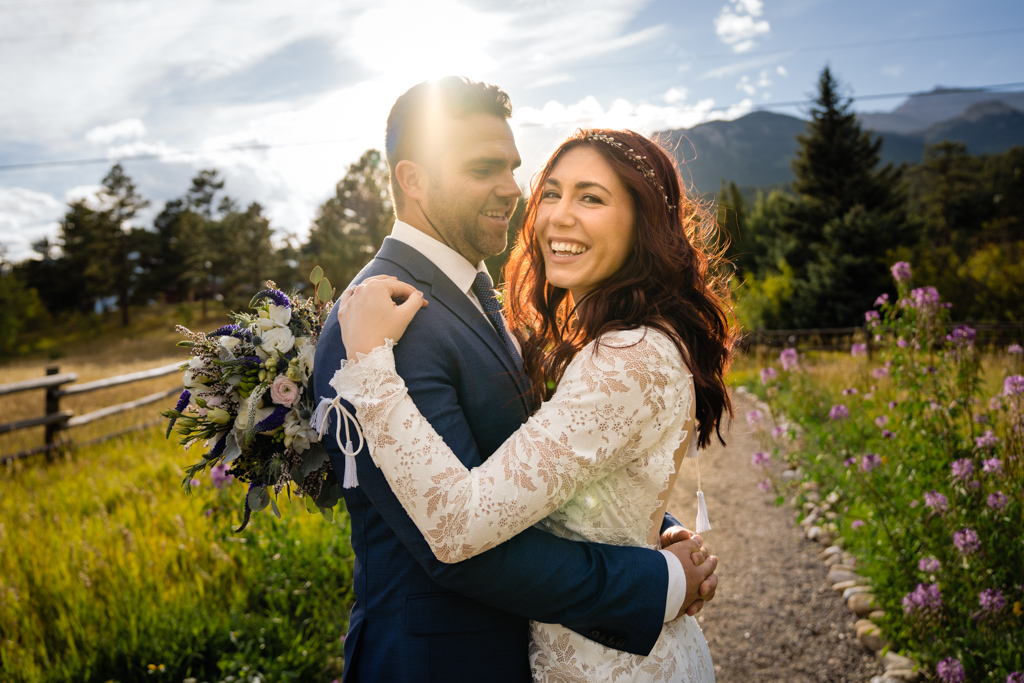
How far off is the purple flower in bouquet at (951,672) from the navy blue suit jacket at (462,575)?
7.73 feet

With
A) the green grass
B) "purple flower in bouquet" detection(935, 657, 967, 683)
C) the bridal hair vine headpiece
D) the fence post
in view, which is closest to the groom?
the bridal hair vine headpiece

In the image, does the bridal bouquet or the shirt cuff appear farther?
the bridal bouquet

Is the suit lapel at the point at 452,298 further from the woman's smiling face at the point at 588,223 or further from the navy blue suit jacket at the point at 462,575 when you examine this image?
the woman's smiling face at the point at 588,223

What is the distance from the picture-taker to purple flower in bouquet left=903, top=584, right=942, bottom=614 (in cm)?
320

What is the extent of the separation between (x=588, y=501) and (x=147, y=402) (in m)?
12.5

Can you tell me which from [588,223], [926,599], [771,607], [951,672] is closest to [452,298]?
[588,223]

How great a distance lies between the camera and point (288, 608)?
147 inches

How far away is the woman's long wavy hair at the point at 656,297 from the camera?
1775 millimetres

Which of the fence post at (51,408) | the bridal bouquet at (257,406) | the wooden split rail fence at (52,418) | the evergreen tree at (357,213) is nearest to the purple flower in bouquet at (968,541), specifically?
the bridal bouquet at (257,406)

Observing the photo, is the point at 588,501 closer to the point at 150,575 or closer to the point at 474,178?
the point at 474,178

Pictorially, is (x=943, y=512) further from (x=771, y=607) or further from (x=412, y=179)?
(x=412, y=179)

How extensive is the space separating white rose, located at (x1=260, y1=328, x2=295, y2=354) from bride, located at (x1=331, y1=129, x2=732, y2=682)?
0.36 meters

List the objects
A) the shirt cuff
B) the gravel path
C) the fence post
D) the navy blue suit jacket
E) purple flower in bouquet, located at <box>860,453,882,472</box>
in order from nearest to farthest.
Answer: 1. the navy blue suit jacket
2. the shirt cuff
3. the gravel path
4. purple flower in bouquet, located at <box>860,453,882,472</box>
5. the fence post

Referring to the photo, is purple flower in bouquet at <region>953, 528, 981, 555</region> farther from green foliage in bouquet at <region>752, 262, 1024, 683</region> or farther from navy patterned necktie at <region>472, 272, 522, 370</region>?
navy patterned necktie at <region>472, 272, 522, 370</region>
